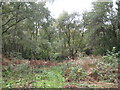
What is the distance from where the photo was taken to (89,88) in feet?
11.6

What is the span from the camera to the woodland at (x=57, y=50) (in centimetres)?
450

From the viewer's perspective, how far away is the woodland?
4496 millimetres

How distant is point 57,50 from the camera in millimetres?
15195

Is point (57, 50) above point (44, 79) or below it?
above

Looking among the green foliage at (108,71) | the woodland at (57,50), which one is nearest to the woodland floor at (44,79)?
the woodland at (57,50)

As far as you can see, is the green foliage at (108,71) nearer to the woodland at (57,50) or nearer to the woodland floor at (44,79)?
the woodland at (57,50)

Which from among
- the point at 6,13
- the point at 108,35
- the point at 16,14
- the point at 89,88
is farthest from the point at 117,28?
the point at 6,13

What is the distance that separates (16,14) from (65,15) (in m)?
10.3

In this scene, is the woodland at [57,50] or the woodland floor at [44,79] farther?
the woodland at [57,50]

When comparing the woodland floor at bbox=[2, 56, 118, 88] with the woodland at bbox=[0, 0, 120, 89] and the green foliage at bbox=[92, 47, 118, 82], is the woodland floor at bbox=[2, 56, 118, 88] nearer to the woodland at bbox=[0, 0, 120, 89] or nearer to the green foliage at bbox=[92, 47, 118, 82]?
the woodland at bbox=[0, 0, 120, 89]

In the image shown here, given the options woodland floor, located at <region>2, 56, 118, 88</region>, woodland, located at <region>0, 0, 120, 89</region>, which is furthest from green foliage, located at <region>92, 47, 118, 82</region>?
woodland floor, located at <region>2, 56, 118, 88</region>

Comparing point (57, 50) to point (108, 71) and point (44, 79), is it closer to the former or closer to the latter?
point (44, 79)

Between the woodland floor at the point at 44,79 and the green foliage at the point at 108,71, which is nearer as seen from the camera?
the woodland floor at the point at 44,79

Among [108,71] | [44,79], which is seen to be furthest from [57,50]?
[108,71]
